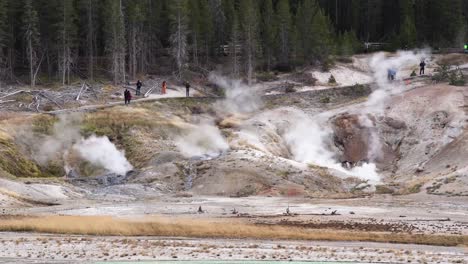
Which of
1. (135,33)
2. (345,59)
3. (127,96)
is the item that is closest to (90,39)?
(135,33)

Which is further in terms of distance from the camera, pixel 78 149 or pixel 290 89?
pixel 290 89

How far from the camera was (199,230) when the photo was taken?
103 ft

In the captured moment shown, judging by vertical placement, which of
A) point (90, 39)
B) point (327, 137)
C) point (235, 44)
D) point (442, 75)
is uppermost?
point (90, 39)

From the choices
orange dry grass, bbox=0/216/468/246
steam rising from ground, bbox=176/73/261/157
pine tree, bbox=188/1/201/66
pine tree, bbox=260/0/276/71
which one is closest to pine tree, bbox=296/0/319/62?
pine tree, bbox=260/0/276/71

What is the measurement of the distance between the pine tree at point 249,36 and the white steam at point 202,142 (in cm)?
2941

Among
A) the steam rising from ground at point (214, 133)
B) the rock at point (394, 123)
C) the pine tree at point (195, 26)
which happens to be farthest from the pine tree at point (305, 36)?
the rock at point (394, 123)

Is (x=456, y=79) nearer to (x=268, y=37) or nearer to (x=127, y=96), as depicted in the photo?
(x=268, y=37)

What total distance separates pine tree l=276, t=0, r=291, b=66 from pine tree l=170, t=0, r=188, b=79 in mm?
15692

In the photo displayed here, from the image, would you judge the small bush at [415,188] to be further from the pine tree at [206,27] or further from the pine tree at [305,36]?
the pine tree at [206,27]

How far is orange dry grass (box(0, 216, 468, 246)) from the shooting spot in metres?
29.6

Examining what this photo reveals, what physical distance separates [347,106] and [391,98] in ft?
16.5

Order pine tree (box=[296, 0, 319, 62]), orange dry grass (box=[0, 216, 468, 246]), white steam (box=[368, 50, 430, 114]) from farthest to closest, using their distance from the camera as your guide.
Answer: pine tree (box=[296, 0, 319, 62])
white steam (box=[368, 50, 430, 114])
orange dry grass (box=[0, 216, 468, 246])

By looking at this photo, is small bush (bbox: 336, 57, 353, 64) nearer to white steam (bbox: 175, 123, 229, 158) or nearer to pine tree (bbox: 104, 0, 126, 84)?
pine tree (bbox: 104, 0, 126, 84)

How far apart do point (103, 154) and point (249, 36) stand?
4148 centimetres
